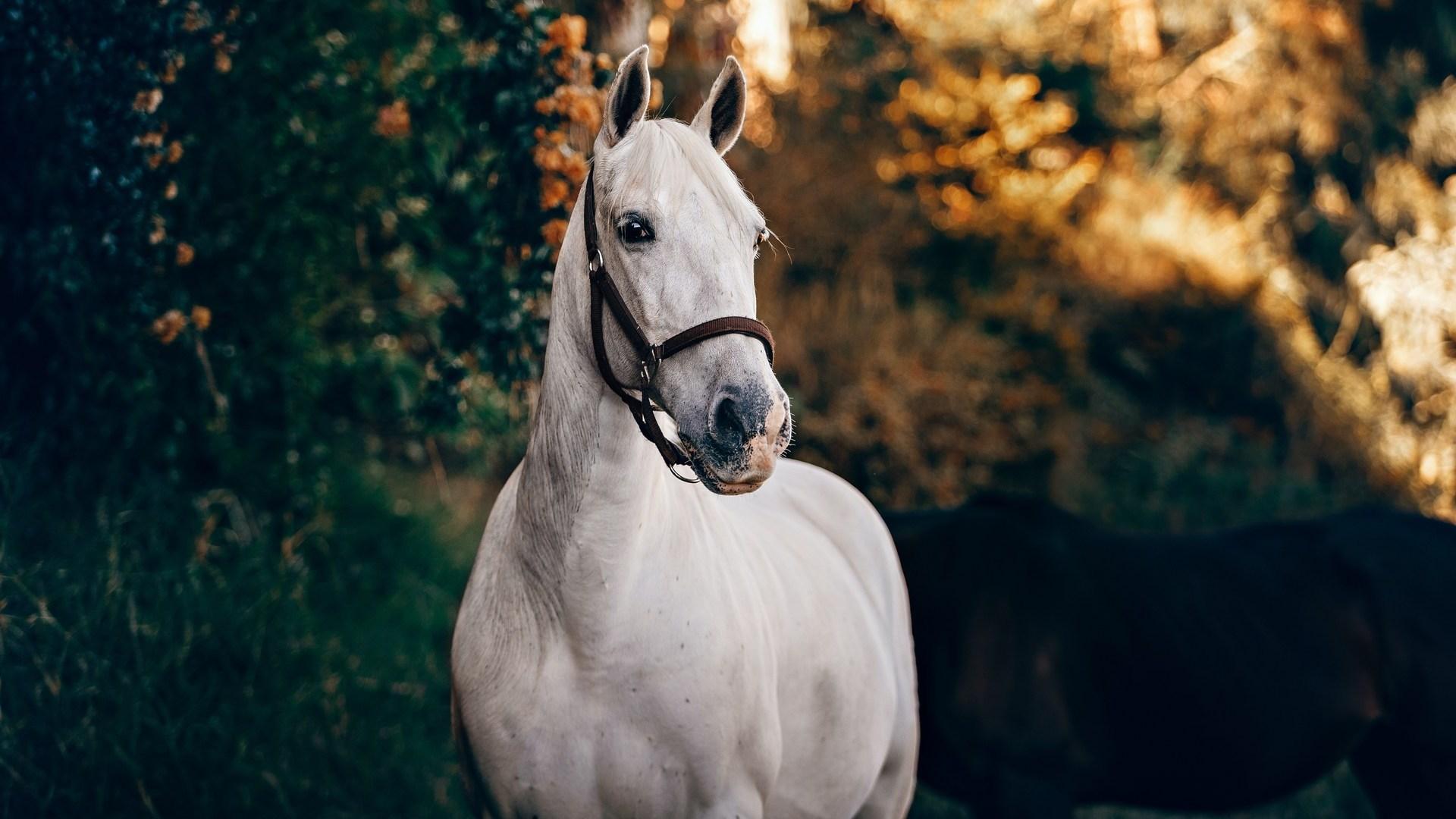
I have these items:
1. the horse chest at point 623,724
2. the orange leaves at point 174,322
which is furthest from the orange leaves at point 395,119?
the horse chest at point 623,724

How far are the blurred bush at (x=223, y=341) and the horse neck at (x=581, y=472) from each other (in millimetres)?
1200

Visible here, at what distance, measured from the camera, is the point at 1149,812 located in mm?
4633

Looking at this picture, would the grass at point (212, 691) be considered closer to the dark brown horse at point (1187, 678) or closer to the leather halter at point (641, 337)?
the dark brown horse at point (1187, 678)

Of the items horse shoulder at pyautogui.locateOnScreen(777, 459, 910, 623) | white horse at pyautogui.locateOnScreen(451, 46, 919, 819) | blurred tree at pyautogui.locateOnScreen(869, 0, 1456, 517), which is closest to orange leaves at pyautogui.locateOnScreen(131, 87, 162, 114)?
white horse at pyautogui.locateOnScreen(451, 46, 919, 819)

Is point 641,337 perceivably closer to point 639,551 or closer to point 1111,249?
point 639,551

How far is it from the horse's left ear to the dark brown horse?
199 centimetres

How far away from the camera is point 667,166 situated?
1849mm

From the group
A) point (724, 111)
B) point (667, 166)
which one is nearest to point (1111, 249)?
point (724, 111)

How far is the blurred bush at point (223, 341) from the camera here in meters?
3.14

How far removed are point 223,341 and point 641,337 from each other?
8.59 feet

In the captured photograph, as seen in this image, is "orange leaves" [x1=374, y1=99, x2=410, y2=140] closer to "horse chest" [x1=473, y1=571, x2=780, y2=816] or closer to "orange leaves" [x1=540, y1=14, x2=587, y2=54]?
"orange leaves" [x1=540, y1=14, x2=587, y2=54]

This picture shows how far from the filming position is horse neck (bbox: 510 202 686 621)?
2006mm

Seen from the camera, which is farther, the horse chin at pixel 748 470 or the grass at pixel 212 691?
the grass at pixel 212 691

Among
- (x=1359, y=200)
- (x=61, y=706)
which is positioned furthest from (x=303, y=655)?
(x=1359, y=200)
